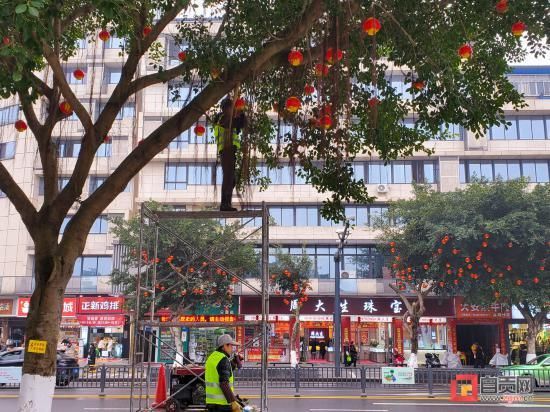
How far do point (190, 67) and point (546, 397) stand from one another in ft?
51.2

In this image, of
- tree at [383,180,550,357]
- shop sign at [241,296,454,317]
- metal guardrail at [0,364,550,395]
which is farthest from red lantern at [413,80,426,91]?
shop sign at [241,296,454,317]

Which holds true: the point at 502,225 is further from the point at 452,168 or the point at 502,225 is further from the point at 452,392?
the point at 452,168

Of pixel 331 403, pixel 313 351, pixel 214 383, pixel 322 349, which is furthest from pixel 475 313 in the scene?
pixel 214 383

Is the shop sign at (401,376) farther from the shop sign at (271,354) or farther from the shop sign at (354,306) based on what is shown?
the shop sign at (271,354)

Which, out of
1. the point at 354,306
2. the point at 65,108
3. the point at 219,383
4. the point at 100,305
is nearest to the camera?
the point at 219,383

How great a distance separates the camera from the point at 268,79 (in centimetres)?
990

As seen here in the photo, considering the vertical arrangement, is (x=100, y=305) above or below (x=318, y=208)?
below

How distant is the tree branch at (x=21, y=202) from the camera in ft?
24.0

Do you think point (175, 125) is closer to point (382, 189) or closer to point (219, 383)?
point (219, 383)

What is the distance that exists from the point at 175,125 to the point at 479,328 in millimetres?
30731

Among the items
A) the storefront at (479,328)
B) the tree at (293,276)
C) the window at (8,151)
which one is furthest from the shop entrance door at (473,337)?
the window at (8,151)

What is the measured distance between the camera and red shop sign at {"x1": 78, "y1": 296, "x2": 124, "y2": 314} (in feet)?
102

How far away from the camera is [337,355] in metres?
23.7

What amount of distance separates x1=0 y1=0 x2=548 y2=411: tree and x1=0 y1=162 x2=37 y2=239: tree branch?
1 cm
